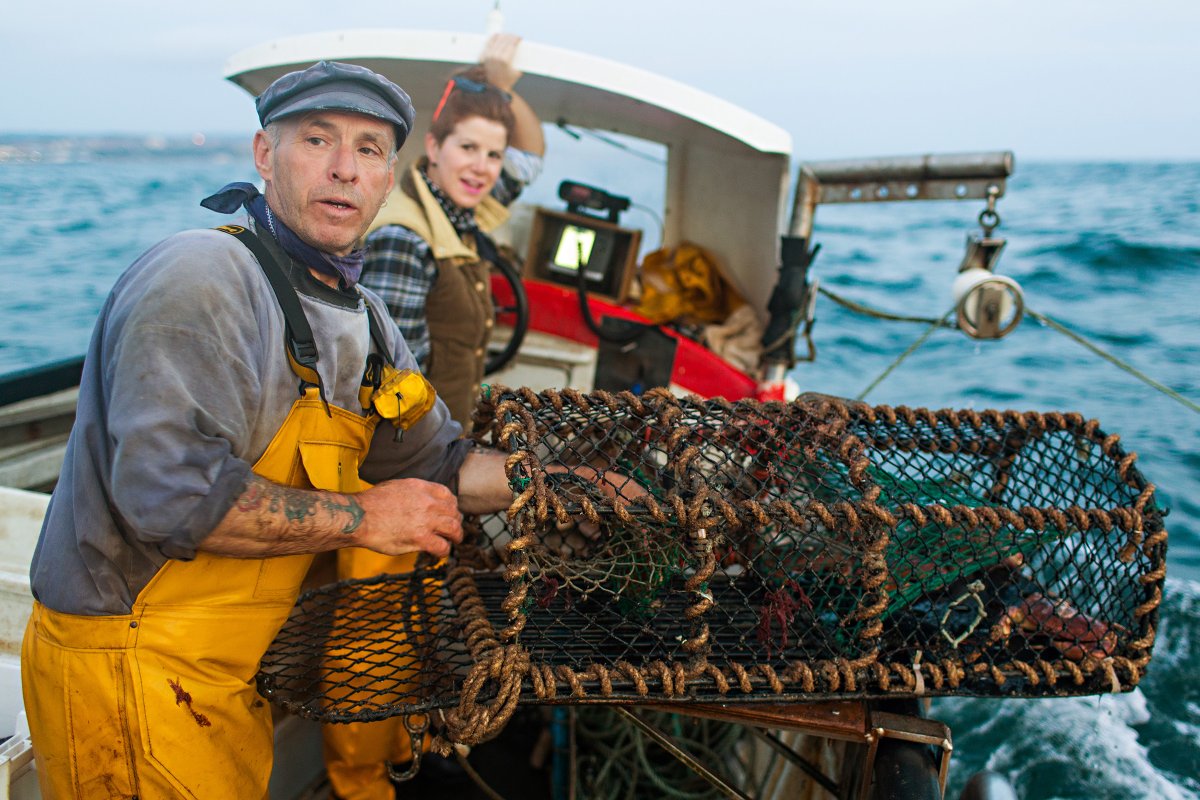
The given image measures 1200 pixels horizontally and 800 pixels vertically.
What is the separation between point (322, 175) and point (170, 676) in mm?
1043

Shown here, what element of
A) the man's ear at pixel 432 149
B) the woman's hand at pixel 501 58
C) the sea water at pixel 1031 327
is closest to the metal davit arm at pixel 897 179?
the sea water at pixel 1031 327

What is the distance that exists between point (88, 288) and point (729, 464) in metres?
14.9

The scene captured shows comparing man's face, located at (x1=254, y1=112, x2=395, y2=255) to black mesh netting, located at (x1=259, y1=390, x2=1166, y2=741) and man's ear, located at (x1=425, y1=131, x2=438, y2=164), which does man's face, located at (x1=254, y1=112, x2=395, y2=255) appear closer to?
black mesh netting, located at (x1=259, y1=390, x2=1166, y2=741)

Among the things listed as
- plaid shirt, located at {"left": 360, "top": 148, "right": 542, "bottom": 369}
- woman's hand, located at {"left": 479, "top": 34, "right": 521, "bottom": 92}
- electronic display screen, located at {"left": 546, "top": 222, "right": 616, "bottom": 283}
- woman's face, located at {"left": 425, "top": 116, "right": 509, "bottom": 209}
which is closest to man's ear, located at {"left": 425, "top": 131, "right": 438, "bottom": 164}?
woman's face, located at {"left": 425, "top": 116, "right": 509, "bottom": 209}

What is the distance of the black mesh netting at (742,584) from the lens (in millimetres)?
1614

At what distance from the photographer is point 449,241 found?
292 cm

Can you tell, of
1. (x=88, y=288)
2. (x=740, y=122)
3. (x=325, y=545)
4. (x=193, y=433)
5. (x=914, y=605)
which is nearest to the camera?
(x=193, y=433)

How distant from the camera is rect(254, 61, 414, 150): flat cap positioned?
5.42 feet

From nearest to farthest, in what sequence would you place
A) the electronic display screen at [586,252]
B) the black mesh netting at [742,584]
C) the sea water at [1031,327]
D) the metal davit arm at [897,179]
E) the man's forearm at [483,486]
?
the black mesh netting at [742,584] < the man's forearm at [483,486] < the metal davit arm at [897,179] < the sea water at [1031,327] < the electronic display screen at [586,252]

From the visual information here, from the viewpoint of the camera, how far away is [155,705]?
60.0 inches

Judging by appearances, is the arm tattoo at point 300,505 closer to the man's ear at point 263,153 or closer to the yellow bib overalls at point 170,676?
the yellow bib overalls at point 170,676

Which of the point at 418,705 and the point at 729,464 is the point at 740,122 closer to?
the point at 729,464

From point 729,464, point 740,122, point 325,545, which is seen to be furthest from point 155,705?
point 740,122

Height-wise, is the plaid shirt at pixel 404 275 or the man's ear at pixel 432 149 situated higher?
the man's ear at pixel 432 149
